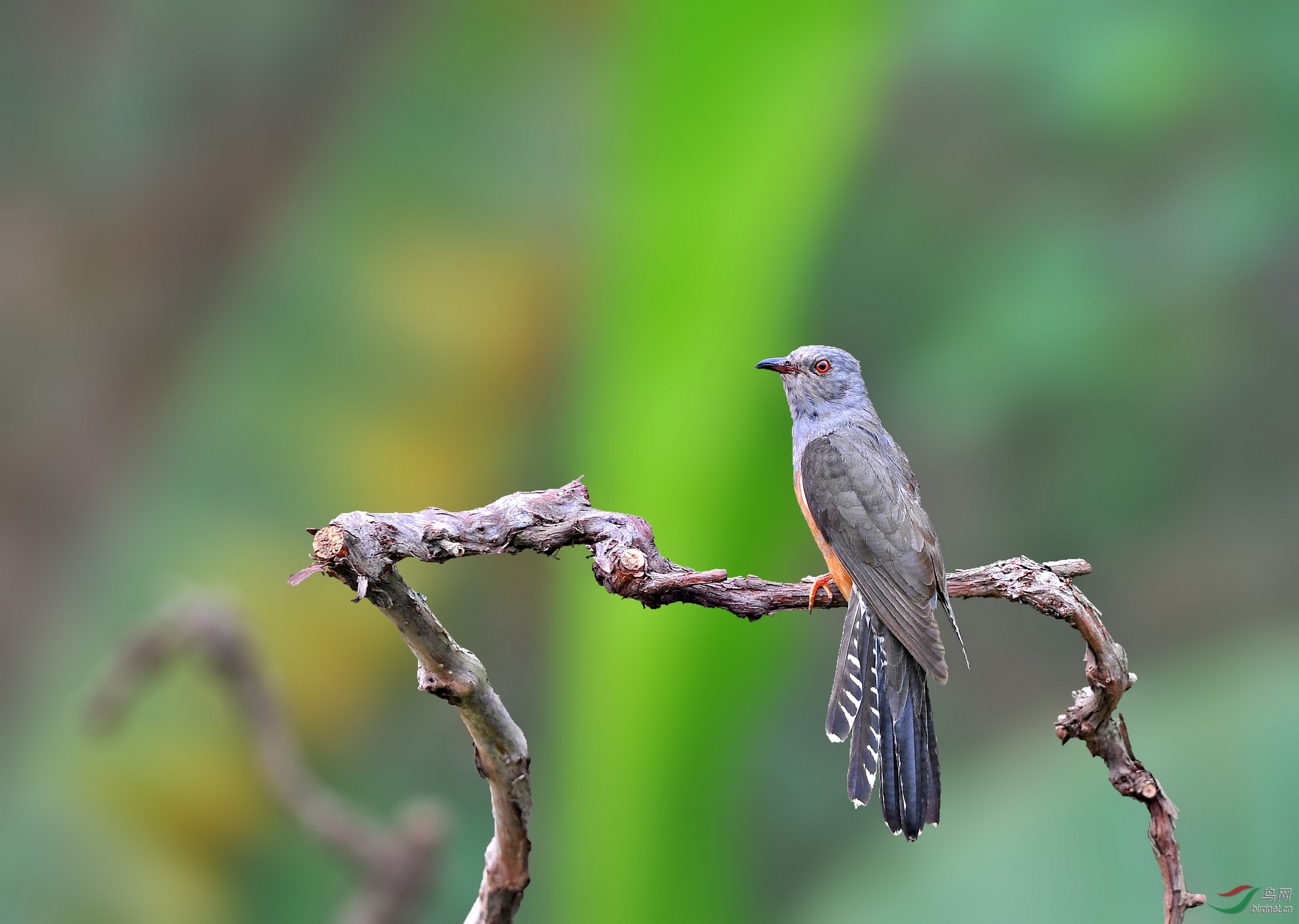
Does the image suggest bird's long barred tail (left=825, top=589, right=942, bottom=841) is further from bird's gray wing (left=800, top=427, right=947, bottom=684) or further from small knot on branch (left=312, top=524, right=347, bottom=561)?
small knot on branch (left=312, top=524, right=347, bottom=561)

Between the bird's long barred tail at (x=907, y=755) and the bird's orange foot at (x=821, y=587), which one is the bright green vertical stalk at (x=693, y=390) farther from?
the bird's long barred tail at (x=907, y=755)

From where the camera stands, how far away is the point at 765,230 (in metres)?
1.50

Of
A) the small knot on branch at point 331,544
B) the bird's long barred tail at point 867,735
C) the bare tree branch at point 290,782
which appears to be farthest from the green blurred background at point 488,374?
the small knot on branch at point 331,544

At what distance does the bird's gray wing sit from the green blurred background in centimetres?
84

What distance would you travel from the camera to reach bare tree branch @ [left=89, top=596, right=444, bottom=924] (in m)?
1.39

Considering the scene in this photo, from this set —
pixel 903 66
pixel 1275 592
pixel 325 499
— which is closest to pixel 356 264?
pixel 325 499

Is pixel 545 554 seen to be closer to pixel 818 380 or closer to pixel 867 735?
pixel 867 735

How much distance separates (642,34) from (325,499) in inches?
52.8

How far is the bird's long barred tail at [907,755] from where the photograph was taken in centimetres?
102

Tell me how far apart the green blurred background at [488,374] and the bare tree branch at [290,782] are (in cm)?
71

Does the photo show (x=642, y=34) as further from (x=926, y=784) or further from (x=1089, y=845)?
(x=1089, y=845)

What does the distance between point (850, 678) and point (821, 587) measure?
0.14 metres

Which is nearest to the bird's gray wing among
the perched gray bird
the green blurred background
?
the perched gray bird

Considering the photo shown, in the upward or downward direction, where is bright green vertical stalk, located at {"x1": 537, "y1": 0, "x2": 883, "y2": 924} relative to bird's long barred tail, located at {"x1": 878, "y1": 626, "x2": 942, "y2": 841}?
upward
